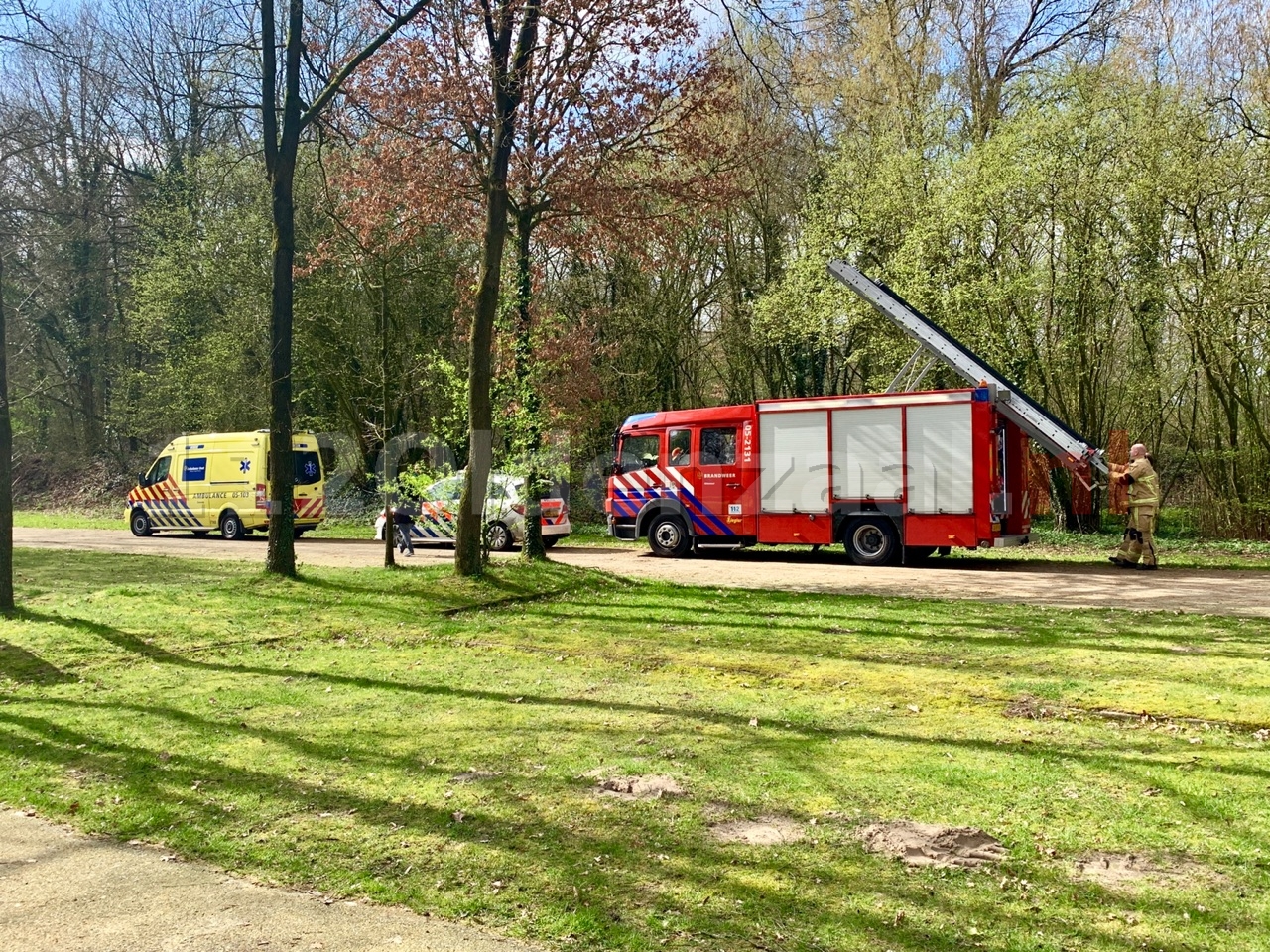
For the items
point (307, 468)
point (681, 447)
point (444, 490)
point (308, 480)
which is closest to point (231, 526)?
point (308, 480)

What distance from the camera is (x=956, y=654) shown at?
8.09 m

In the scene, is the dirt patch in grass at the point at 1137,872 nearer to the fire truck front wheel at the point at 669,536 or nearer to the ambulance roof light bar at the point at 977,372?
the ambulance roof light bar at the point at 977,372

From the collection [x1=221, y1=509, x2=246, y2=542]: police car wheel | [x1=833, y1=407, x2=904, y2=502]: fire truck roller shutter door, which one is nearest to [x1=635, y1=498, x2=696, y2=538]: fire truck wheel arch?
[x1=833, y1=407, x2=904, y2=502]: fire truck roller shutter door

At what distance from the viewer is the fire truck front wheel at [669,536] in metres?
18.3

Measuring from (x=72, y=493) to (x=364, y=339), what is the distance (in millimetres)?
15819

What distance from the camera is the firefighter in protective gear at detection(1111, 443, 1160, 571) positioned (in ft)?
48.1

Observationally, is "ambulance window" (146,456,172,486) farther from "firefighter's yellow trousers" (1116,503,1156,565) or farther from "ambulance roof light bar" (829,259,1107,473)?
"firefighter's yellow trousers" (1116,503,1156,565)

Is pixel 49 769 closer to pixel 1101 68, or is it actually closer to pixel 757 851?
pixel 757 851

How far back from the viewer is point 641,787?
4730 mm

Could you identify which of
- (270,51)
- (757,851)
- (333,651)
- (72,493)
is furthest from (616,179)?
(72,493)

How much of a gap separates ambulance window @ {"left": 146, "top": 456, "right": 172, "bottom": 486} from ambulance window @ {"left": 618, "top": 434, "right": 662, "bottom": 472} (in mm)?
13460

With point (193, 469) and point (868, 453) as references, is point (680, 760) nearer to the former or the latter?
point (868, 453)

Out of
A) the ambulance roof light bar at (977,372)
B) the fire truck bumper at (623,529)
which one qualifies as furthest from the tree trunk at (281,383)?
the ambulance roof light bar at (977,372)

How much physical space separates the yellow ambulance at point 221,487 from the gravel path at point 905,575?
90.0 inches
